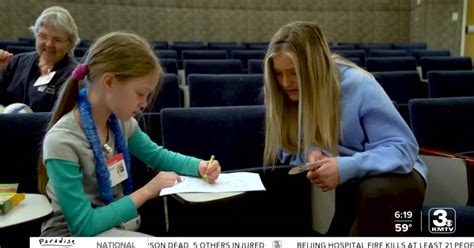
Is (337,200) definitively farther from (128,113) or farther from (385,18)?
(385,18)

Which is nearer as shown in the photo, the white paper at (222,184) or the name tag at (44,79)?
the white paper at (222,184)

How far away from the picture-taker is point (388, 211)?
127 centimetres

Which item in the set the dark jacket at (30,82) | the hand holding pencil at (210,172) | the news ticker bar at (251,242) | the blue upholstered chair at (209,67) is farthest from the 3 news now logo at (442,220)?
the blue upholstered chair at (209,67)

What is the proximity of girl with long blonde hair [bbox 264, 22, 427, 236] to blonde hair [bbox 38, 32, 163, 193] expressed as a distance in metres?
0.46

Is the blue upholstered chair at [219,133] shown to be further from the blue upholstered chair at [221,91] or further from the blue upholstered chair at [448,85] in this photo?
the blue upholstered chair at [448,85]

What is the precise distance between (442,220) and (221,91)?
1.80 metres

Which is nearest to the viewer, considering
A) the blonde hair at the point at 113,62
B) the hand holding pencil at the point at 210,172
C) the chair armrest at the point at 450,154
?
the blonde hair at the point at 113,62

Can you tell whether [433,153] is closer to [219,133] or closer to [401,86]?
[219,133]

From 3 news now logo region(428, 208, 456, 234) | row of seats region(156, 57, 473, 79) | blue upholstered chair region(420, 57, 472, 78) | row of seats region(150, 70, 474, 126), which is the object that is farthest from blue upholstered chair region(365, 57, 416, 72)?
3 news now logo region(428, 208, 456, 234)

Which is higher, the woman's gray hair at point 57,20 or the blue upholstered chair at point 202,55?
the woman's gray hair at point 57,20

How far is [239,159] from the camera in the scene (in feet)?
6.43

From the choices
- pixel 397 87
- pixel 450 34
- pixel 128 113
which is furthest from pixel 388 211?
pixel 450 34

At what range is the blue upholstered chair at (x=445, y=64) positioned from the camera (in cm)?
436

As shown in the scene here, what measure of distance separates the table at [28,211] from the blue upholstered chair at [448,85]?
247 centimetres
